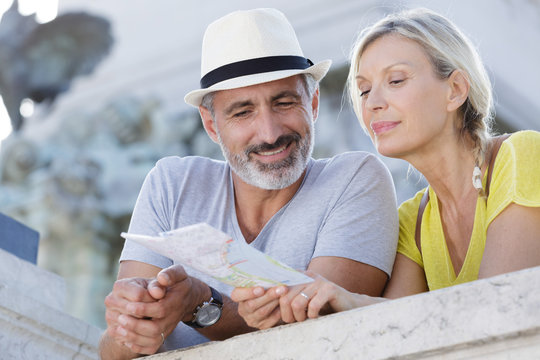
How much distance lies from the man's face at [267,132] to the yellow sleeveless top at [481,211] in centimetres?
38

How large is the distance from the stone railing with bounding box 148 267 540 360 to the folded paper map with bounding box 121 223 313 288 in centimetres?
11

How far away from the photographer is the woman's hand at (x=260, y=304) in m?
1.64

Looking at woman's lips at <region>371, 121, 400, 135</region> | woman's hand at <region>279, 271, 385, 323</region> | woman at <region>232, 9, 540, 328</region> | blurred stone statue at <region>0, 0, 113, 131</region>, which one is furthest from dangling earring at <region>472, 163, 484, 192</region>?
blurred stone statue at <region>0, 0, 113, 131</region>

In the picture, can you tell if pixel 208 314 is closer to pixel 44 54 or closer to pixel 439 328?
pixel 439 328

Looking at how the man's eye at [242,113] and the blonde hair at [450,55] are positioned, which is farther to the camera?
the man's eye at [242,113]

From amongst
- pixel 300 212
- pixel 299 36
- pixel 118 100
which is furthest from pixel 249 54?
pixel 118 100

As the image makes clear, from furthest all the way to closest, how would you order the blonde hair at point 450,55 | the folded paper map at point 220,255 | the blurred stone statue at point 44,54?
1. the blurred stone statue at point 44,54
2. the blonde hair at point 450,55
3. the folded paper map at point 220,255

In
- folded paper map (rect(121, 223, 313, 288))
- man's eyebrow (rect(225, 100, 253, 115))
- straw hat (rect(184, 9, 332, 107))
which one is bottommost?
folded paper map (rect(121, 223, 313, 288))

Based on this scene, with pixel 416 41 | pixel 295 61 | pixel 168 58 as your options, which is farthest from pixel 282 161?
pixel 168 58

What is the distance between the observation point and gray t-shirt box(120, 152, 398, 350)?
7.11 feet

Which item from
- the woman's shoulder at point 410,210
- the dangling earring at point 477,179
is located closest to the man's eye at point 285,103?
the woman's shoulder at point 410,210

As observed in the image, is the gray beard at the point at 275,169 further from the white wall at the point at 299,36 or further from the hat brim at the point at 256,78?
the white wall at the point at 299,36

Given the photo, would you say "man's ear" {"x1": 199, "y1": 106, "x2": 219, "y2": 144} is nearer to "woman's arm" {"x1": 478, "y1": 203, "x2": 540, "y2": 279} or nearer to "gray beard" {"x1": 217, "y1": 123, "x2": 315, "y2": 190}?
"gray beard" {"x1": 217, "y1": 123, "x2": 315, "y2": 190}

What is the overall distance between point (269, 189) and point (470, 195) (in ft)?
2.03
